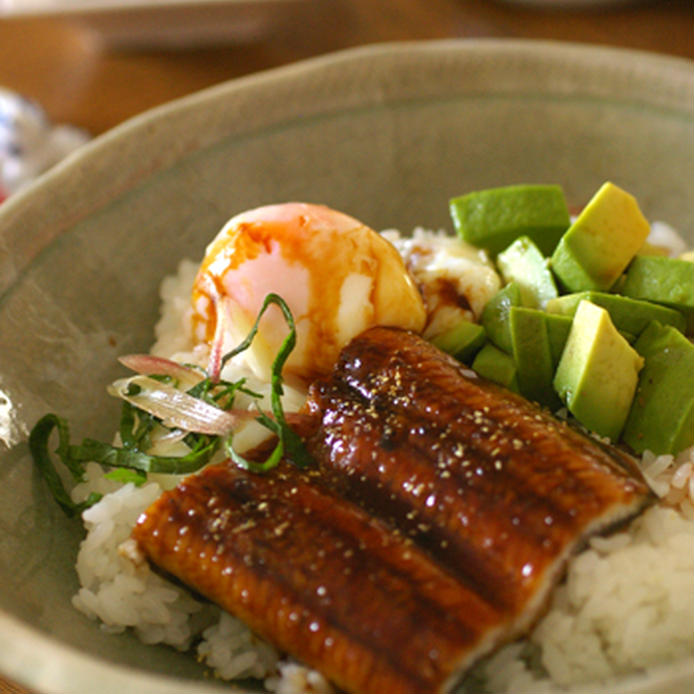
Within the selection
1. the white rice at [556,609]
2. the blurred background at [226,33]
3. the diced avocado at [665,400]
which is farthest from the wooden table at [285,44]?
the white rice at [556,609]

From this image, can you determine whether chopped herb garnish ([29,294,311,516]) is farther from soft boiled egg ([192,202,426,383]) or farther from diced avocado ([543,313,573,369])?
diced avocado ([543,313,573,369])

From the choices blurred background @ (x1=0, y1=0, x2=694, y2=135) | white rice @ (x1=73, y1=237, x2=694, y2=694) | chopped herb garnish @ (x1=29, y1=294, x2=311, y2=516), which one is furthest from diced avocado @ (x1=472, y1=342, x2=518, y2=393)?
blurred background @ (x1=0, y1=0, x2=694, y2=135)

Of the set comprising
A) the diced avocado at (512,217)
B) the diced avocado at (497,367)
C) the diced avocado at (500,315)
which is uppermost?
the diced avocado at (512,217)

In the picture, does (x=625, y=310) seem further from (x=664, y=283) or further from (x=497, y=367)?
(x=497, y=367)

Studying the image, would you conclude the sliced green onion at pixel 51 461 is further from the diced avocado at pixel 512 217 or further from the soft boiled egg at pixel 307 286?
the diced avocado at pixel 512 217

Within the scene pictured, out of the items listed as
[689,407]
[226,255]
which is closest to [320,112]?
[226,255]

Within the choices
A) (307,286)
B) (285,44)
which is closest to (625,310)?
(307,286)
